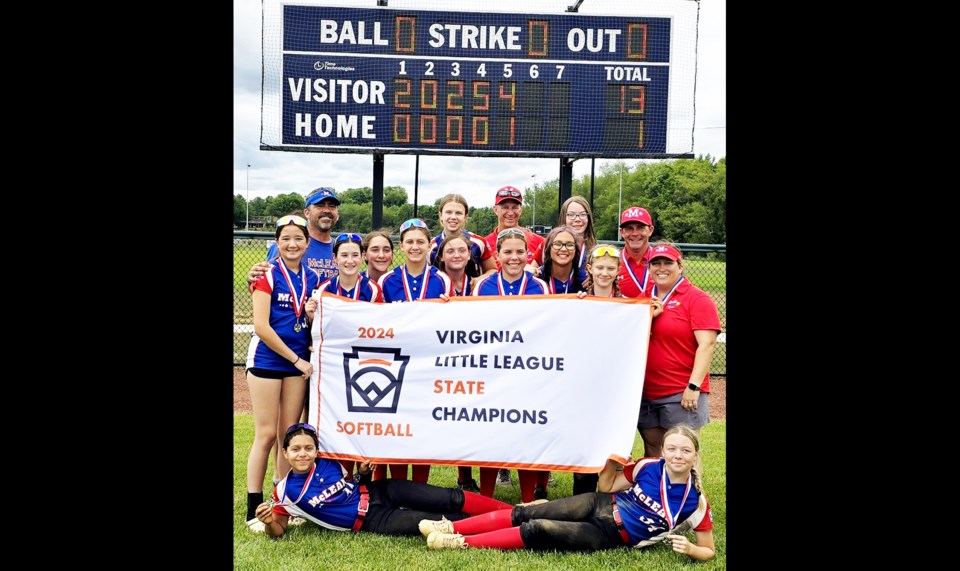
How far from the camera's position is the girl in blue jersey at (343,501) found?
4.38 metres

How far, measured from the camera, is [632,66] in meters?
8.37

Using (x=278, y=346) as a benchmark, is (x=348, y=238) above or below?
above

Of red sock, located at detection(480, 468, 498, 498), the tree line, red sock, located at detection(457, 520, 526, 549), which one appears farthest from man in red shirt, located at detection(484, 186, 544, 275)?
the tree line

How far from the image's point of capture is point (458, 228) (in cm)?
531

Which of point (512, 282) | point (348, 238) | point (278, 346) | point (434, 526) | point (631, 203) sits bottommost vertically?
point (434, 526)

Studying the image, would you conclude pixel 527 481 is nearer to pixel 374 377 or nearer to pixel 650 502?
pixel 650 502

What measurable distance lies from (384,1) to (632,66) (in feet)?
10.3

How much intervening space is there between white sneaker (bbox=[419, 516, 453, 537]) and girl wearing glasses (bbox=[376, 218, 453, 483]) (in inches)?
20.1

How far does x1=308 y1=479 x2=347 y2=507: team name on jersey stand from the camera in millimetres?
4383

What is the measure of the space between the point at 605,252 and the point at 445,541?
214cm

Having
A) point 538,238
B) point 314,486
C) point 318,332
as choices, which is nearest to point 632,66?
point 538,238

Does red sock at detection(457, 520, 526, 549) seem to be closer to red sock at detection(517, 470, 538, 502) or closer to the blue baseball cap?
red sock at detection(517, 470, 538, 502)

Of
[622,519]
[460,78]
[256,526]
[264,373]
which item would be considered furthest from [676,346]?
[460,78]

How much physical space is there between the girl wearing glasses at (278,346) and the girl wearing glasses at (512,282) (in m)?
1.26
